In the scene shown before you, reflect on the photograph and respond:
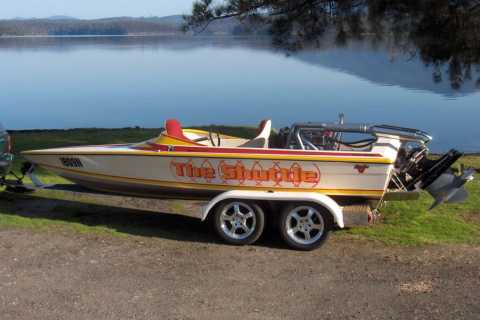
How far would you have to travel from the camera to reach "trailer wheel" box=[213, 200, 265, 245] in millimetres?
6996

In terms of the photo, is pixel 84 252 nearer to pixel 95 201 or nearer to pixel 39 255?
pixel 39 255

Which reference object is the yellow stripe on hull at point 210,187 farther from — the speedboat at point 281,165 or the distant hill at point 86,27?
the distant hill at point 86,27

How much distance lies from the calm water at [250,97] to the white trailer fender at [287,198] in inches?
258

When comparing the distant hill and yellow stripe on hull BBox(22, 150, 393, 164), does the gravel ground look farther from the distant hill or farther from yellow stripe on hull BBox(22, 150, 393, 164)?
the distant hill

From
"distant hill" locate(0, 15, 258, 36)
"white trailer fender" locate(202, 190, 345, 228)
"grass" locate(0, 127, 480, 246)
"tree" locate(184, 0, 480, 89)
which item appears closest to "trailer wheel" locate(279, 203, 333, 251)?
"white trailer fender" locate(202, 190, 345, 228)

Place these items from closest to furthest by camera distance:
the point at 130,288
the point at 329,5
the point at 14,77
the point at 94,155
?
the point at 130,288
the point at 94,155
the point at 329,5
the point at 14,77

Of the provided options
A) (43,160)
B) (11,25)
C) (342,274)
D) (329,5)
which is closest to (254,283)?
(342,274)

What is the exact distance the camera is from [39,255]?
21.9ft

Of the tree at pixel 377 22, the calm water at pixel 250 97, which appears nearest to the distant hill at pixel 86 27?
the calm water at pixel 250 97

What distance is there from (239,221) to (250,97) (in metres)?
25.7

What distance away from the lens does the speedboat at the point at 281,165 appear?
6.83 metres

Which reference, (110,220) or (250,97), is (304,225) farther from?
(250,97)

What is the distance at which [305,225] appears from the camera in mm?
6957

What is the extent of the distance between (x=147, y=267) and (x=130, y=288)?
586 mm
